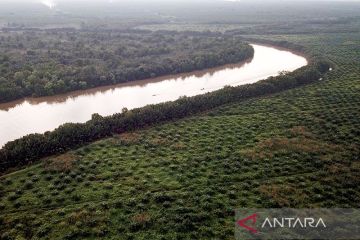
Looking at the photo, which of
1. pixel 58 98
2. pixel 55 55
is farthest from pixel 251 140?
pixel 55 55

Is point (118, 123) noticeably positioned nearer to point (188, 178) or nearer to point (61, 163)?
point (61, 163)

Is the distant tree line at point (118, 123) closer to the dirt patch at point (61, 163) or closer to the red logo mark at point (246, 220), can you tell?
the dirt patch at point (61, 163)

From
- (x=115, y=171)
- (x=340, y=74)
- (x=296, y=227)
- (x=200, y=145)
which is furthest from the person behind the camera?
(x=340, y=74)

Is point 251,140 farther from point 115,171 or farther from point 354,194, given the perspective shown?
point 115,171

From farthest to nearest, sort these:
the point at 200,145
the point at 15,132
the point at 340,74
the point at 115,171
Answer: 1. the point at 340,74
2. the point at 15,132
3. the point at 200,145
4. the point at 115,171

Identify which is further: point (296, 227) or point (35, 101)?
point (35, 101)

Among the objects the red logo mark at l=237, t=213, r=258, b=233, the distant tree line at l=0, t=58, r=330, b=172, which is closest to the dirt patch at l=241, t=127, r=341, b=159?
the red logo mark at l=237, t=213, r=258, b=233
